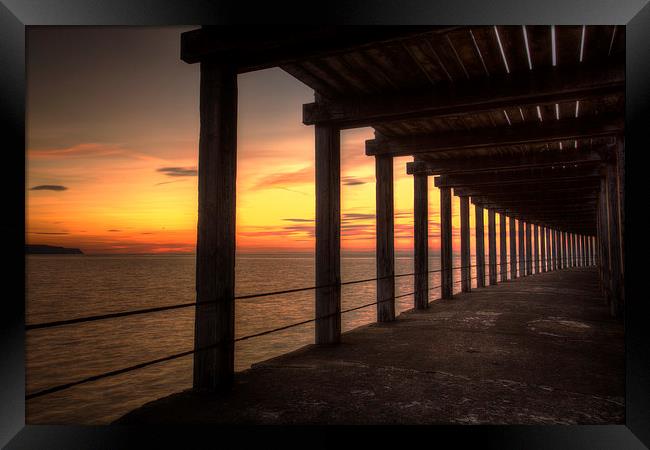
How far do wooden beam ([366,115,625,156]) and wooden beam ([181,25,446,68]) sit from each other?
4937mm

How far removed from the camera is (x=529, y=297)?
48.2ft

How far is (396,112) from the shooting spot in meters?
7.27

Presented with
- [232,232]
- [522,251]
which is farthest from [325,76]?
[522,251]

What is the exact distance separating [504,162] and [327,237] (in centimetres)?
676

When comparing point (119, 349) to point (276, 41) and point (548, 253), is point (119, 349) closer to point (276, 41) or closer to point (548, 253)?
point (276, 41)

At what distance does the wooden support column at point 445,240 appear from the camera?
13945 mm

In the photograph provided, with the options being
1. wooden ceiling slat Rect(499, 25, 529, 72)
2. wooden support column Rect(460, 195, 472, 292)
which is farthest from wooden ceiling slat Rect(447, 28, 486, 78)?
wooden support column Rect(460, 195, 472, 292)

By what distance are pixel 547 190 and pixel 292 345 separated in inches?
598

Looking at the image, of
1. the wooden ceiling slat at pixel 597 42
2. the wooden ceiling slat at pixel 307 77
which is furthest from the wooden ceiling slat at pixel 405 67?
the wooden ceiling slat at pixel 597 42

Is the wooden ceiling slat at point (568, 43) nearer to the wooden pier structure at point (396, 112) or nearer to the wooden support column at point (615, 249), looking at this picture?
the wooden pier structure at point (396, 112)
